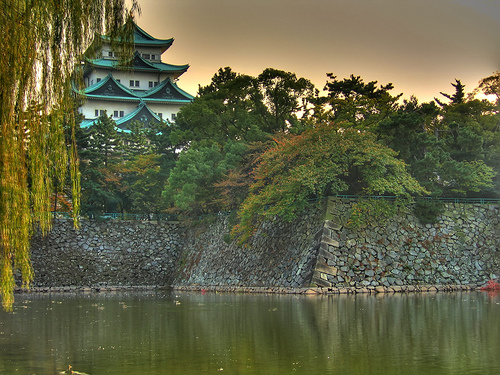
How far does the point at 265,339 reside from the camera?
12617 mm

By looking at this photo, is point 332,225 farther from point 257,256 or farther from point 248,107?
point 248,107

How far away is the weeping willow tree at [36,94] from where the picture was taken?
905 cm

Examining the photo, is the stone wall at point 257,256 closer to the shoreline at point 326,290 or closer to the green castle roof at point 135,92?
the shoreline at point 326,290

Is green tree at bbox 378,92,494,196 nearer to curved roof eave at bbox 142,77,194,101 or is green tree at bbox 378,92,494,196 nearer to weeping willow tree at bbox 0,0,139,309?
weeping willow tree at bbox 0,0,139,309

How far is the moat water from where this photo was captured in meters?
9.83

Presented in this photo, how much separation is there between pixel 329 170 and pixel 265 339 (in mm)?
13878

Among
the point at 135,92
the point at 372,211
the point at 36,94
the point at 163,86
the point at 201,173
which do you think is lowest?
the point at 372,211

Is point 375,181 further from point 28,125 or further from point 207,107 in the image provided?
point 28,125

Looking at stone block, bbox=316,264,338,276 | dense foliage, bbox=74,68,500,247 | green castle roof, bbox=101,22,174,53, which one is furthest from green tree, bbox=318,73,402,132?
green castle roof, bbox=101,22,174,53

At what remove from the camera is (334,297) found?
22.6 metres

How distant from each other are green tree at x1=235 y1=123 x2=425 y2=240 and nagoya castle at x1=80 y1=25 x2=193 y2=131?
26737 millimetres

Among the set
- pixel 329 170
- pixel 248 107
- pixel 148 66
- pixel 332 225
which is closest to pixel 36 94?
pixel 329 170

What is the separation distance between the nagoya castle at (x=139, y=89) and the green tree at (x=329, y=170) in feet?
87.7

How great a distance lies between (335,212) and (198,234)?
471 inches
